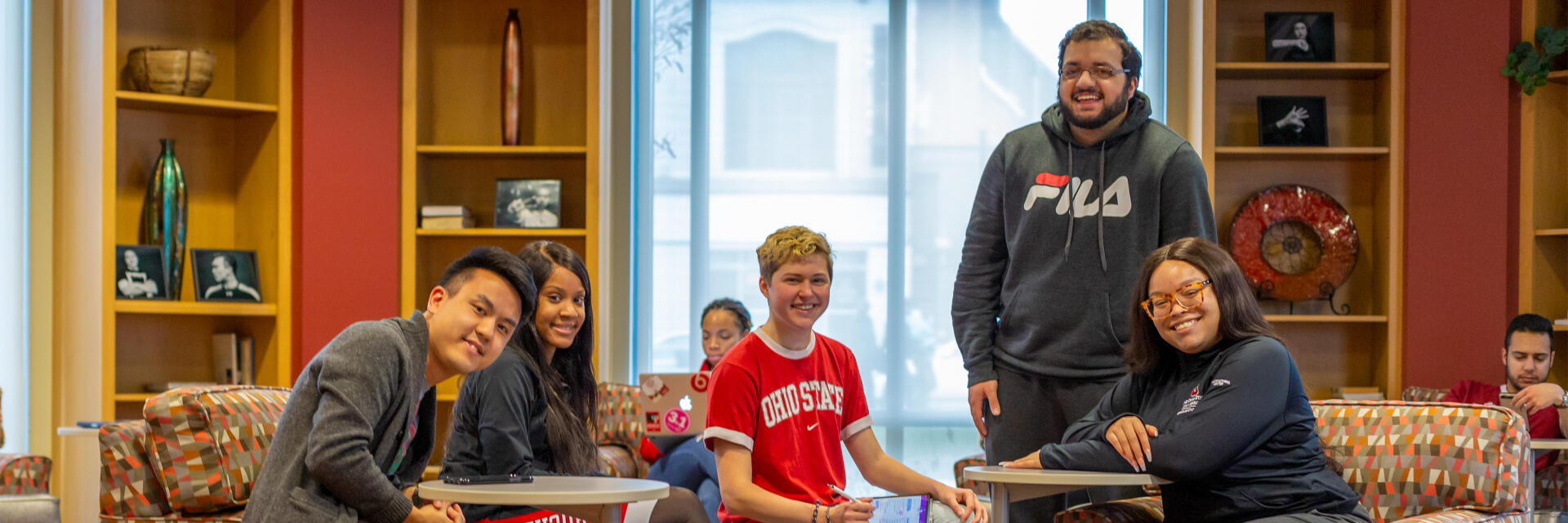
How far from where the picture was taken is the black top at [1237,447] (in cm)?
198

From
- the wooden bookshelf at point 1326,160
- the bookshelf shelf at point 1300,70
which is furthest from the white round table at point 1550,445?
A: the bookshelf shelf at point 1300,70

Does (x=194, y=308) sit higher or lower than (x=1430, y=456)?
higher

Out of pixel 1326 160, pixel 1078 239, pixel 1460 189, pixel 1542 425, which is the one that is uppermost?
pixel 1326 160

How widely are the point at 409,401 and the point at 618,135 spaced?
351 centimetres

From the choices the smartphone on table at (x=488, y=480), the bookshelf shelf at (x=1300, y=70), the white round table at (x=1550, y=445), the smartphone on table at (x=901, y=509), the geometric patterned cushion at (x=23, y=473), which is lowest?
the geometric patterned cushion at (x=23, y=473)

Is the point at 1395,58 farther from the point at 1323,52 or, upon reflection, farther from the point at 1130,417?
the point at 1130,417

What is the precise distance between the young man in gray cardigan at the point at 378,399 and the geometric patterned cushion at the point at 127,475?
26.2 inches

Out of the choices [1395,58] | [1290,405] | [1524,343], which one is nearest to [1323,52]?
[1395,58]

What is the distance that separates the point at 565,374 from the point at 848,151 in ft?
10.5

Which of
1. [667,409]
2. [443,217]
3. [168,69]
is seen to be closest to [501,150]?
[443,217]

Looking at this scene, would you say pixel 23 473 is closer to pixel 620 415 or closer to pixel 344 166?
pixel 344 166

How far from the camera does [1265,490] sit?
2018 mm

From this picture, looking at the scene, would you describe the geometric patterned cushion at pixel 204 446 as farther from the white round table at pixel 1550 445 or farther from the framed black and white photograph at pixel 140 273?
the white round table at pixel 1550 445

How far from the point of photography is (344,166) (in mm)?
4617
